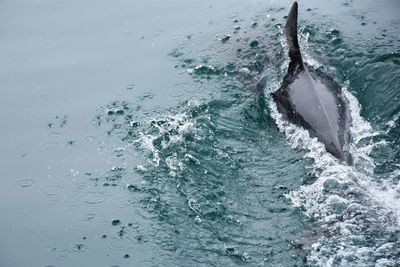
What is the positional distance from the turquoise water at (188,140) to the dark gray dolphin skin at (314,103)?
0.54 feet

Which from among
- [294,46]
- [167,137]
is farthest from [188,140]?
[294,46]

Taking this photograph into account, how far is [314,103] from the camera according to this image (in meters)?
7.64

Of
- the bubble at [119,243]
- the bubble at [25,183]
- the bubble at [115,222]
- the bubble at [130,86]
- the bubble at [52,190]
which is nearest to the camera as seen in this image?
the bubble at [119,243]

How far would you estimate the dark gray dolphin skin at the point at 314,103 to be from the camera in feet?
23.9

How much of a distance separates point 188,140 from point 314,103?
1.73 m

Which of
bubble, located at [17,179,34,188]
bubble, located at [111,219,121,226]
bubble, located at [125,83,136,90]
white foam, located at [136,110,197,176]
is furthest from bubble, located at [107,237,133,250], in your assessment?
bubble, located at [125,83,136,90]

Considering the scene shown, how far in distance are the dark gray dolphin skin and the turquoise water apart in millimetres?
165

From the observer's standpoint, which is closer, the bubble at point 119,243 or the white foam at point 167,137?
the bubble at point 119,243

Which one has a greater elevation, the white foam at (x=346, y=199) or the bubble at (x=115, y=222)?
the white foam at (x=346, y=199)

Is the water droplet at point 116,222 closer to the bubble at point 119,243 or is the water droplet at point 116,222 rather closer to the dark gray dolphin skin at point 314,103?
the bubble at point 119,243

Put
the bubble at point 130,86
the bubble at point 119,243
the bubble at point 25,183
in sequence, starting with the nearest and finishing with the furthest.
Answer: the bubble at point 119,243 → the bubble at point 25,183 → the bubble at point 130,86

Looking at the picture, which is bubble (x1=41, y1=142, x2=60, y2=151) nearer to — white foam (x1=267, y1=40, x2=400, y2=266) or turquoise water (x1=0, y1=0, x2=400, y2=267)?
turquoise water (x1=0, y1=0, x2=400, y2=267)

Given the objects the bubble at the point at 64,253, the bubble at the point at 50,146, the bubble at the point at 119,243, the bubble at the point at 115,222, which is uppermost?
the bubble at the point at 50,146

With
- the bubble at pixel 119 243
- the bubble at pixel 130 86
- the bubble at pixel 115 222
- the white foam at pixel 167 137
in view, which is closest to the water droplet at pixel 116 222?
the bubble at pixel 115 222
